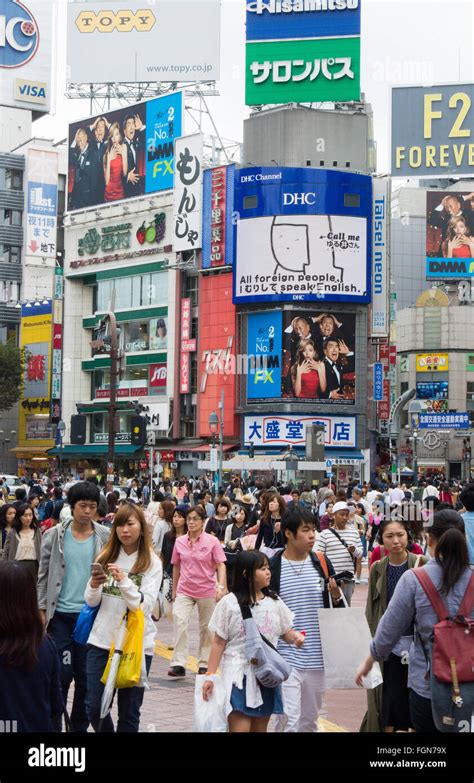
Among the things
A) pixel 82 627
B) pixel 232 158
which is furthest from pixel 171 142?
pixel 82 627

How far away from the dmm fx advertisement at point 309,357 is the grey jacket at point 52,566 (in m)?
55.3

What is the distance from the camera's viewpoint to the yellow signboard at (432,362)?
303ft

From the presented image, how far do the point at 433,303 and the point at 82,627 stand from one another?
87523 millimetres

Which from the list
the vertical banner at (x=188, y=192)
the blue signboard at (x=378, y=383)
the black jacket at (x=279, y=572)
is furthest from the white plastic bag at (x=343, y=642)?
the vertical banner at (x=188, y=192)

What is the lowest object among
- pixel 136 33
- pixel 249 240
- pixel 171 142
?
pixel 249 240

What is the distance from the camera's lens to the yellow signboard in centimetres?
9231

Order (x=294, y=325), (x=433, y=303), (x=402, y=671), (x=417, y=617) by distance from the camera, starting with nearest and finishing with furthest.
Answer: (x=417, y=617) → (x=402, y=671) → (x=294, y=325) → (x=433, y=303)

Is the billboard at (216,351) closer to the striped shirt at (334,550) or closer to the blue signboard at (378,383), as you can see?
the blue signboard at (378,383)

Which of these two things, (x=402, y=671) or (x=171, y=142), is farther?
(x=171, y=142)

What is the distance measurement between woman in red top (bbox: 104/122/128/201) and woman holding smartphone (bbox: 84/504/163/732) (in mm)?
66824

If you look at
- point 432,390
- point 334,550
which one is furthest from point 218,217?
point 334,550

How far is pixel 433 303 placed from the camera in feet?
307

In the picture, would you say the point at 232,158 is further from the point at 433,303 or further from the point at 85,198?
the point at 433,303

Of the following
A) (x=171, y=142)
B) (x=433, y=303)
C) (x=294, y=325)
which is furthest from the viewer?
(x=433, y=303)
